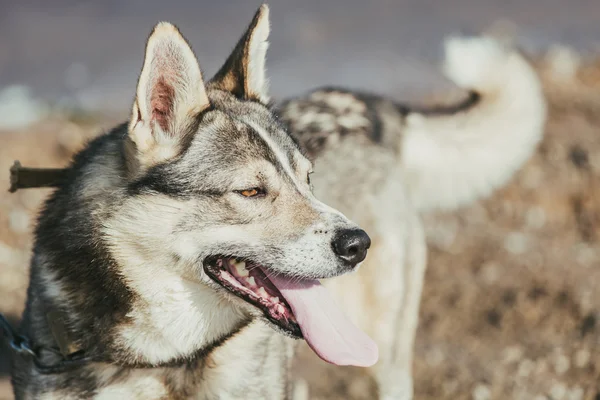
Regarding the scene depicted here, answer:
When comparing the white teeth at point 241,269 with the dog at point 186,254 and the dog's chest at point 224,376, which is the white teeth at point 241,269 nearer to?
the dog at point 186,254

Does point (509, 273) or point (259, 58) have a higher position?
point (259, 58)

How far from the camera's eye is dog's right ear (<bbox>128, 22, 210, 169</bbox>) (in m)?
2.67

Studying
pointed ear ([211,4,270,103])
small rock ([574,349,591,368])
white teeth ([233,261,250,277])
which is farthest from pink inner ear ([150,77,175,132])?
small rock ([574,349,591,368])

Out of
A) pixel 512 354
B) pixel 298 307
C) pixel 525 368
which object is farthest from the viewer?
pixel 512 354

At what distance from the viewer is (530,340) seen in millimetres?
5734

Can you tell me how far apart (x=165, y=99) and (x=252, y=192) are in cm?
52

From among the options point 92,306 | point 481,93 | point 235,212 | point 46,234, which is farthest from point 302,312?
point 481,93

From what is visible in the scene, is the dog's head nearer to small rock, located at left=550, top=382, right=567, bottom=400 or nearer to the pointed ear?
the pointed ear

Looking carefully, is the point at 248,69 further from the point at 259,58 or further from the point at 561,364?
the point at 561,364

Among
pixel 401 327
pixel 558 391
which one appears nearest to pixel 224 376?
pixel 401 327

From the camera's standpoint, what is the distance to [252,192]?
2.83 metres

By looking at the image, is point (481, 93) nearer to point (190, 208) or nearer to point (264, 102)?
point (264, 102)

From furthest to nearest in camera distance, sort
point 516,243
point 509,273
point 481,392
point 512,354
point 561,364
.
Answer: point 516,243 → point 509,273 → point 512,354 → point 561,364 → point 481,392

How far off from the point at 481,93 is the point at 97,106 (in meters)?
7.31
